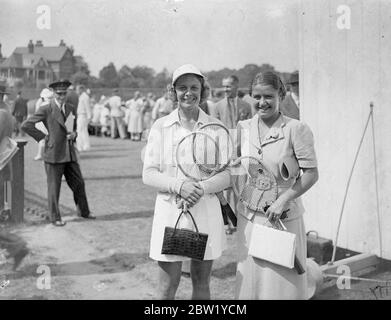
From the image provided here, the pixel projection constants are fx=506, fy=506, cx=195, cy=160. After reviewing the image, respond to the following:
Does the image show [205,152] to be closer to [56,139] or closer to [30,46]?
[56,139]

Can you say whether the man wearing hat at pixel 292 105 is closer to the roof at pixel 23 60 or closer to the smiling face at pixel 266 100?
the smiling face at pixel 266 100

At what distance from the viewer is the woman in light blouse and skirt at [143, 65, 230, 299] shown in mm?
3168

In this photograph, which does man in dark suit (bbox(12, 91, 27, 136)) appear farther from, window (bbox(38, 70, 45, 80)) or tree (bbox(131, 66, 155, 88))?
tree (bbox(131, 66, 155, 88))

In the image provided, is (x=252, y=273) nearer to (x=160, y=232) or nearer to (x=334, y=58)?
(x=160, y=232)

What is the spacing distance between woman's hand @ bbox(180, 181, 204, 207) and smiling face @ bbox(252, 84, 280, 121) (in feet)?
2.06

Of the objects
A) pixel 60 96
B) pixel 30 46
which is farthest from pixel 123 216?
pixel 30 46

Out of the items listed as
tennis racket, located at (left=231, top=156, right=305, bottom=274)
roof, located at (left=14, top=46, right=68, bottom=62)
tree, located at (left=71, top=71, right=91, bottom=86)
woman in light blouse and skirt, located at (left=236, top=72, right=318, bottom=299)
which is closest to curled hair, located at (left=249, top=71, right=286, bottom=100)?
woman in light blouse and skirt, located at (left=236, top=72, right=318, bottom=299)

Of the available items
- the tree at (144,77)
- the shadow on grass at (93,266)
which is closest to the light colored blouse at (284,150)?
the shadow on grass at (93,266)

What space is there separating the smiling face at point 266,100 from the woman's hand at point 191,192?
2.06ft

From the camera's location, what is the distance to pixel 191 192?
307 cm
